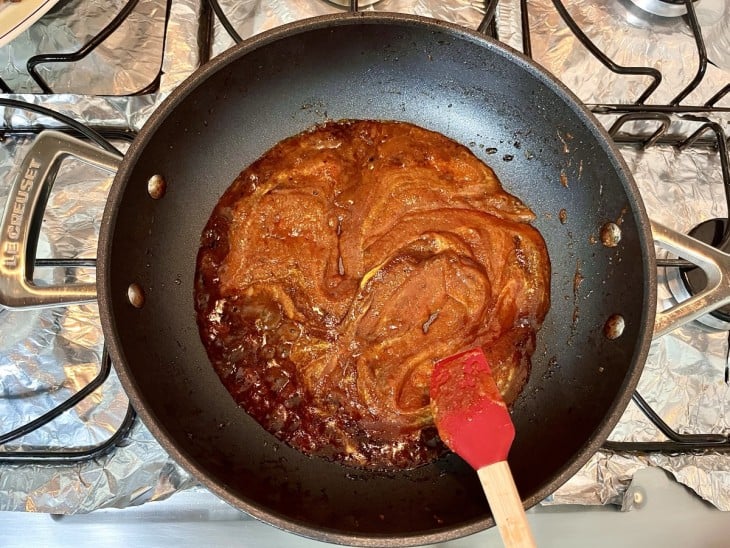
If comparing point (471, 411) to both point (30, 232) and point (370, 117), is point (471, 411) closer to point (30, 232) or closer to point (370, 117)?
point (370, 117)

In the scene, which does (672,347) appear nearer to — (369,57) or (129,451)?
(369,57)

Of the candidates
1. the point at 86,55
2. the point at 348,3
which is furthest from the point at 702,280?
the point at 86,55

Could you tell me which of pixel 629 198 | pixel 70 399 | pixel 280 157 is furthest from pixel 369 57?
pixel 70 399

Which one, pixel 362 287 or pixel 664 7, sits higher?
pixel 664 7

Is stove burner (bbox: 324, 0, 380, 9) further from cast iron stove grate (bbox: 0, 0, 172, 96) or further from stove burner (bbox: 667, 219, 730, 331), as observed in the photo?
stove burner (bbox: 667, 219, 730, 331)

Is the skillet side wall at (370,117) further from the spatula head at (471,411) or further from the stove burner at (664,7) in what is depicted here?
the stove burner at (664,7)

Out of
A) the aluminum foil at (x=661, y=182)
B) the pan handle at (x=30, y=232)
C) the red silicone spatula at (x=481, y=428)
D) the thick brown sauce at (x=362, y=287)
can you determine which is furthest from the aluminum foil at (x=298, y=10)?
the red silicone spatula at (x=481, y=428)
